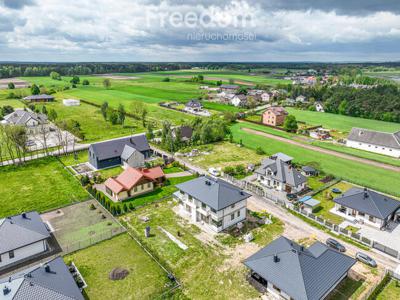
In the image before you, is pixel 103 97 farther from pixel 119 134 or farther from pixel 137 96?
pixel 119 134

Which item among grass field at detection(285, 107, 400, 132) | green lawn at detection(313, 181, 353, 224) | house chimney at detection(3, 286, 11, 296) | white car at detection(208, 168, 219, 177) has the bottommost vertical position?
green lawn at detection(313, 181, 353, 224)

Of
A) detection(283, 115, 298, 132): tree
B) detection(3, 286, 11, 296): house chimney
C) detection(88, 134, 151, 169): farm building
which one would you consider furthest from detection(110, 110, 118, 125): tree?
detection(3, 286, 11, 296): house chimney

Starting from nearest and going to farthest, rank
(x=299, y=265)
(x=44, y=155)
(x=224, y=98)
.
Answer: (x=299, y=265) → (x=44, y=155) → (x=224, y=98)

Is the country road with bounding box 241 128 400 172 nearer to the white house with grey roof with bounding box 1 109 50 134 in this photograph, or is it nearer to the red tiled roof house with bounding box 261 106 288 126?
the red tiled roof house with bounding box 261 106 288 126

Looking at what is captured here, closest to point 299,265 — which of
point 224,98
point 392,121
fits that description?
point 392,121

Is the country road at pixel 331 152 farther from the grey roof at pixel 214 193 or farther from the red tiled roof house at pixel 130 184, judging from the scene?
the red tiled roof house at pixel 130 184

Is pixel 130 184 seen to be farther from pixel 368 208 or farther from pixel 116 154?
pixel 368 208
